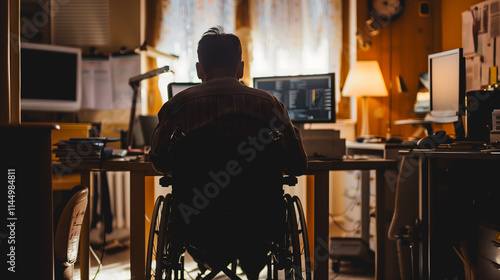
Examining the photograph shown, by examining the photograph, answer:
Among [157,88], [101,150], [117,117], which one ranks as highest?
[157,88]

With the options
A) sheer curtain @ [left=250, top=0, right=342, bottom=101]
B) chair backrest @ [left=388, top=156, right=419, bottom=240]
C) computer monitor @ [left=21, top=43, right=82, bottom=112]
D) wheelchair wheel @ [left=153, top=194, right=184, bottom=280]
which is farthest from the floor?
sheer curtain @ [left=250, top=0, right=342, bottom=101]

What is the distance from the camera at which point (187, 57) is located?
11.8 feet

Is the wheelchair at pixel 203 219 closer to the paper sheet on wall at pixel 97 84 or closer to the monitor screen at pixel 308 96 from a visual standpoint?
the monitor screen at pixel 308 96

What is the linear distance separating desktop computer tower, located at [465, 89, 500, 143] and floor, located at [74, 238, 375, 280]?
1037mm

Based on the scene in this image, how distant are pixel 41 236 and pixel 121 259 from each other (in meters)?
1.64

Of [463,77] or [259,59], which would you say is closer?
[463,77]

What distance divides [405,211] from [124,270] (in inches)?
69.4

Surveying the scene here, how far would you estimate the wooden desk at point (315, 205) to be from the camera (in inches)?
73.7

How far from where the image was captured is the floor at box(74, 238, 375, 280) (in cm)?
237

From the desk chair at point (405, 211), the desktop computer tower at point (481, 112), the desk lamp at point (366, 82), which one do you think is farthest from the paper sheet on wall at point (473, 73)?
the desk chair at point (405, 211)

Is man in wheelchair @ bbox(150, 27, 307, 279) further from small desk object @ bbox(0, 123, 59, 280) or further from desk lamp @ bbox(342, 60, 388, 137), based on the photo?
desk lamp @ bbox(342, 60, 388, 137)

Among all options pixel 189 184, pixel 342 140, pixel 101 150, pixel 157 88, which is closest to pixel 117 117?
pixel 157 88

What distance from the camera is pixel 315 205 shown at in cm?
194

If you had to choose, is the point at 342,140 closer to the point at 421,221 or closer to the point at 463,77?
the point at 421,221
